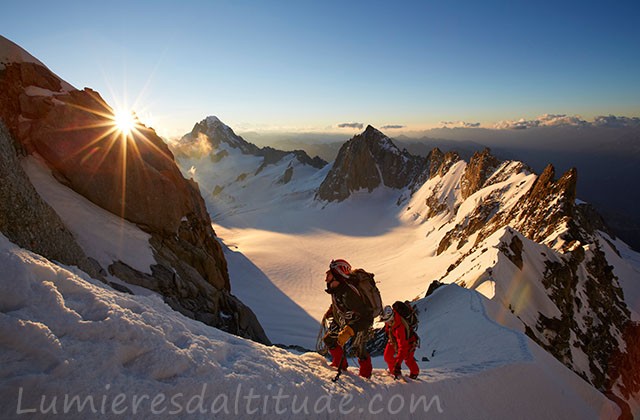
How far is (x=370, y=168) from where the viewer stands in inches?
3605

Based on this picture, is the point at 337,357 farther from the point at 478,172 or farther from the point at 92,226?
the point at 478,172

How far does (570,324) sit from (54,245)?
962 inches

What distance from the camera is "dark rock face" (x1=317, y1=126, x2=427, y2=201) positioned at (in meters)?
89.4

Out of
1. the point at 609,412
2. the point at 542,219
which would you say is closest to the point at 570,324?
the point at 609,412

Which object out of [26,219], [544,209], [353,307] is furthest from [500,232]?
[26,219]

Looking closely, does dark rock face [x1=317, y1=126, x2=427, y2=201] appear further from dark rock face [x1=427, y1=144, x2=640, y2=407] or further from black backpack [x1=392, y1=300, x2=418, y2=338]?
black backpack [x1=392, y1=300, x2=418, y2=338]

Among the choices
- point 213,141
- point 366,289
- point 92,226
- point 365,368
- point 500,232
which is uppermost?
point 213,141

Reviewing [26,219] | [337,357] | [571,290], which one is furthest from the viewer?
[571,290]

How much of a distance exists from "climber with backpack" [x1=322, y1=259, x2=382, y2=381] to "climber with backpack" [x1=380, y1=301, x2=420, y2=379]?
646mm

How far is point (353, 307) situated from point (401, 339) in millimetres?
1406

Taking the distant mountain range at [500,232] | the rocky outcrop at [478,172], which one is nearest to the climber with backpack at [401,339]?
the distant mountain range at [500,232]

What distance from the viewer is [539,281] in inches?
741

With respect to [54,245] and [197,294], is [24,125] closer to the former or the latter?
[54,245]

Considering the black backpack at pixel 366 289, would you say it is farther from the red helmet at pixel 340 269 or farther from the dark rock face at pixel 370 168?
the dark rock face at pixel 370 168
